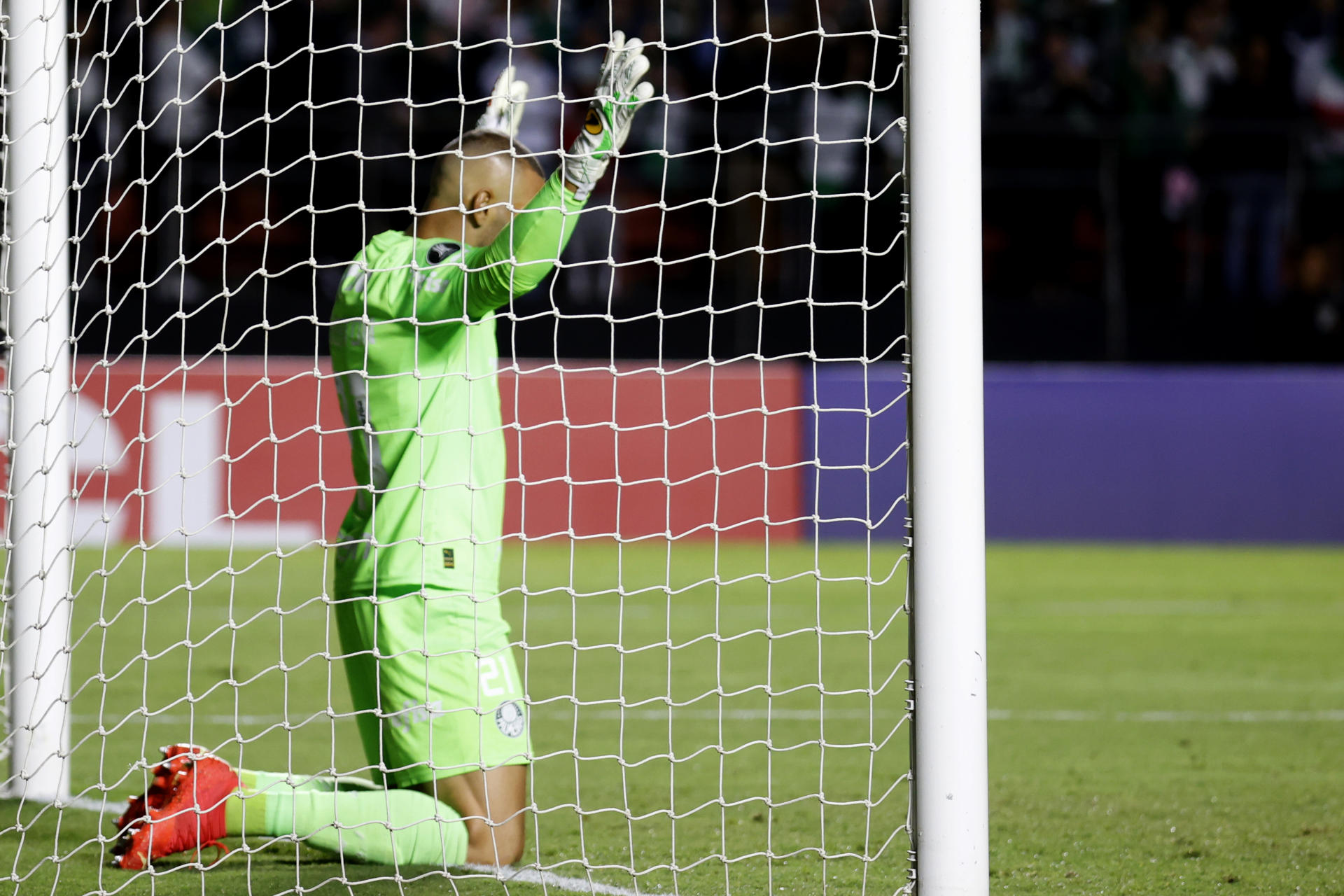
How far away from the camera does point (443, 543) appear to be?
3.20 m

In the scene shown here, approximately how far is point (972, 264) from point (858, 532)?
8.13m

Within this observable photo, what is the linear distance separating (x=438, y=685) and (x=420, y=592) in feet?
0.63

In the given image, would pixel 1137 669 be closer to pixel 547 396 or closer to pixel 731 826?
pixel 731 826

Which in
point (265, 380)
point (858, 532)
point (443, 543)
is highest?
point (265, 380)

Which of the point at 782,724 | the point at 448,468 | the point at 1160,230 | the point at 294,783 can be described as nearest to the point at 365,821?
the point at 294,783

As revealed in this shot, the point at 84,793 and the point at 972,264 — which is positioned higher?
the point at 972,264

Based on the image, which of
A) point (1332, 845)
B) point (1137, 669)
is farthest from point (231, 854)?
point (1137, 669)

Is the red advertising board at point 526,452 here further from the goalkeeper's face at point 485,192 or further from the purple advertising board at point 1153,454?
the goalkeeper's face at point 485,192

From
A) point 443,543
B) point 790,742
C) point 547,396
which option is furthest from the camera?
point 547,396

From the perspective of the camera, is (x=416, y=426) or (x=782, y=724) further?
(x=782, y=724)

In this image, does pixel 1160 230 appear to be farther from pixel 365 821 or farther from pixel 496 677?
pixel 365 821

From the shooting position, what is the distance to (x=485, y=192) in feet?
10.8

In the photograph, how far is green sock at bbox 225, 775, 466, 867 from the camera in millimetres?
3154

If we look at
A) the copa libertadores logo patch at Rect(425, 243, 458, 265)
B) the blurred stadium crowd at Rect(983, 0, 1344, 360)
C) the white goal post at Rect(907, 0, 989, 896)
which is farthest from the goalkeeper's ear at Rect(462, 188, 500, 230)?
the blurred stadium crowd at Rect(983, 0, 1344, 360)
